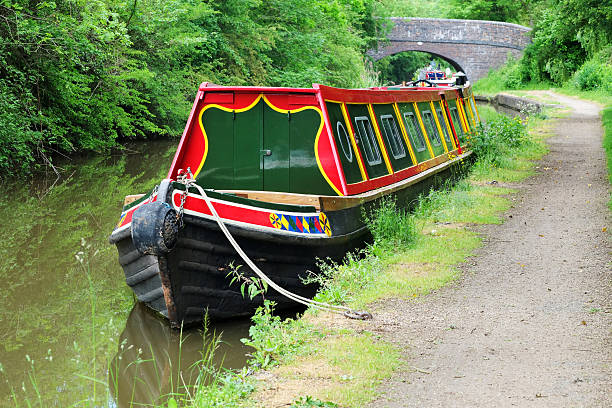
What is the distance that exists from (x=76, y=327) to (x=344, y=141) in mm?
3095

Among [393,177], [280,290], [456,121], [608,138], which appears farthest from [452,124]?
[280,290]

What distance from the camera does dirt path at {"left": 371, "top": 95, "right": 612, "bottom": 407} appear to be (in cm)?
377

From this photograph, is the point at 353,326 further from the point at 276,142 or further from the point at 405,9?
the point at 405,9

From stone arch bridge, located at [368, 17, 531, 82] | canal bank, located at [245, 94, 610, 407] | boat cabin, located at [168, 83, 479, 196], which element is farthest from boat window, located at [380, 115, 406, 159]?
stone arch bridge, located at [368, 17, 531, 82]

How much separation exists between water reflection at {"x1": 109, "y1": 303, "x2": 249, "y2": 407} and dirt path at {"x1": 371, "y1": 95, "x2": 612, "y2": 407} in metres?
1.34

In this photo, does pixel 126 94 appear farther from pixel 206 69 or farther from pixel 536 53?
pixel 536 53

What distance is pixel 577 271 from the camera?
19.7 ft

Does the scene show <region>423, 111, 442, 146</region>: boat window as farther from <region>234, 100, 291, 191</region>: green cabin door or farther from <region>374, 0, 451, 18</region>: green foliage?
<region>374, 0, 451, 18</region>: green foliage

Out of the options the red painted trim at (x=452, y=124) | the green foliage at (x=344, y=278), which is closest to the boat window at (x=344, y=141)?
the green foliage at (x=344, y=278)

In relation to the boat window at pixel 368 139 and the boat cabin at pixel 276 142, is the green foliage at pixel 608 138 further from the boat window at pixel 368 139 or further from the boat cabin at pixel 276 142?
the boat cabin at pixel 276 142

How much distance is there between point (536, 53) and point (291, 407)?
36.9 m

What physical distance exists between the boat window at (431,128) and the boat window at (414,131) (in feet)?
1.36

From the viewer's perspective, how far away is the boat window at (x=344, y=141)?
23.6 ft

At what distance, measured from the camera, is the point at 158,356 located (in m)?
5.66
